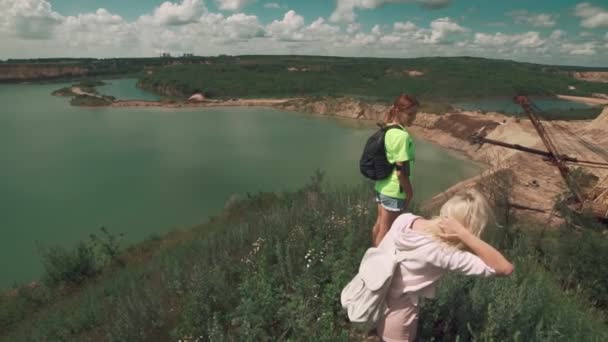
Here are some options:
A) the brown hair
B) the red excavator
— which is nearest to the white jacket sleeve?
the brown hair

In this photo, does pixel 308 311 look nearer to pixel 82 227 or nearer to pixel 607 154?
pixel 82 227

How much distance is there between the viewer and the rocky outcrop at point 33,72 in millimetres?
61688

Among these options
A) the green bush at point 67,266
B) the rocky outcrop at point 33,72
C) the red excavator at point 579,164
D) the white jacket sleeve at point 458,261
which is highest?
the rocky outcrop at point 33,72

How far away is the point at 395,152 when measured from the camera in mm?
3047

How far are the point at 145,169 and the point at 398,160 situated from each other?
13056mm

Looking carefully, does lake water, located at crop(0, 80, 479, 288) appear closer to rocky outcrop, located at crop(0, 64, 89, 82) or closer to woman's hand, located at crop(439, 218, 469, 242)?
woman's hand, located at crop(439, 218, 469, 242)

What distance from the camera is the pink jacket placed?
64.4 inches

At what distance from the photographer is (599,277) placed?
4.68 meters

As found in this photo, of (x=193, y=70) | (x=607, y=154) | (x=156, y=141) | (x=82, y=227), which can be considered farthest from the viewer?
(x=193, y=70)

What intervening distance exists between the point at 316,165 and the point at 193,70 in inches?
2062

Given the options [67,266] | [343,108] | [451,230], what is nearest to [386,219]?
[451,230]

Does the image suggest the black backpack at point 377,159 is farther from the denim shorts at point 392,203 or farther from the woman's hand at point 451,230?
the woman's hand at point 451,230

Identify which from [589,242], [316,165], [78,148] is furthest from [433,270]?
[78,148]

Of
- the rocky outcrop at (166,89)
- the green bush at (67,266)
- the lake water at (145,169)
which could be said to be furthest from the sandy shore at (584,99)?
the green bush at (67,266)
